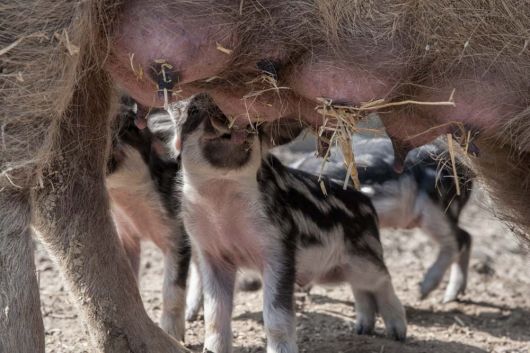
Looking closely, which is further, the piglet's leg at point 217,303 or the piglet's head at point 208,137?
the piglet's leg at point 217,303

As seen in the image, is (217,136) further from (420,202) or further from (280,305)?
(420,202)

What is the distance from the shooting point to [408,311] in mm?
6316

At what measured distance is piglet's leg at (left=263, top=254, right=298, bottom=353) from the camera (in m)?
4.62

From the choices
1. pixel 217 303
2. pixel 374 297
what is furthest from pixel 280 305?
pixel 374 297

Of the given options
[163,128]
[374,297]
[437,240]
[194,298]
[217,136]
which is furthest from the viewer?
[437,240]

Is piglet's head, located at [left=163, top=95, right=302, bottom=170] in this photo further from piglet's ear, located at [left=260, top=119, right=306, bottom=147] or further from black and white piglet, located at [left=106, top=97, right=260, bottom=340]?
black and white piglet, located at [left=106, top=97, right=260, bottom=340]

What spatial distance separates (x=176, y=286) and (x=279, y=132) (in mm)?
1013

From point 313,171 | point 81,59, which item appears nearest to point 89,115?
point 81,59

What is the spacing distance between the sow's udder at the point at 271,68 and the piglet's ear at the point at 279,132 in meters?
0.67

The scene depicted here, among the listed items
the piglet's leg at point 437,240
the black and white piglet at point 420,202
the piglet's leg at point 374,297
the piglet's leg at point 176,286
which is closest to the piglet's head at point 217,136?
the piglet's leg at point 176,286

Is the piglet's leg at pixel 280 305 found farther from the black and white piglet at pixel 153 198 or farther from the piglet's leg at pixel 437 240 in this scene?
the piglet's leg at pixel 437 240

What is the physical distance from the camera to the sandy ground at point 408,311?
17.5 ft

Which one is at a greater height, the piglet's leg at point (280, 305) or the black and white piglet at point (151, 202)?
the black and white piglet at point (151, 202)

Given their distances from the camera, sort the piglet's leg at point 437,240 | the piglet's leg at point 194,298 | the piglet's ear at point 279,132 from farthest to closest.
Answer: the piglet's leg at point 437,240
the piglet's leg at point 194,298
the piglet's ear at point 279,132
